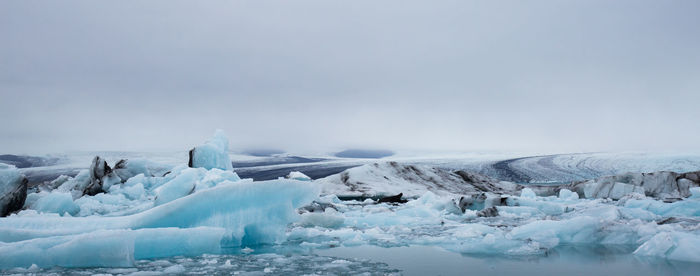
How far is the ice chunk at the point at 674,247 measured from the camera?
13.2 feet

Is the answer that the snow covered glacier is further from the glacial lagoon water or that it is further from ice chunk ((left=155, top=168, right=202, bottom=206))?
the glacial lagoon water

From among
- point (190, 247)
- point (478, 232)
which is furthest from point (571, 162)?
point (190, 247)

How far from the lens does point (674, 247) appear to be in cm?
423

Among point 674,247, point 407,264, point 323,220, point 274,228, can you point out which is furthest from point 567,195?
point 407,264

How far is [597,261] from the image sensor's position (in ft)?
13.8

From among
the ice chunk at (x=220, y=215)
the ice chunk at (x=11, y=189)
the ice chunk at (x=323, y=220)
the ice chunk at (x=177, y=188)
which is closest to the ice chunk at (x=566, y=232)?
the ice chunk at (x=220, y=215)

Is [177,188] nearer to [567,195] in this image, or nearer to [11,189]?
[11,189]

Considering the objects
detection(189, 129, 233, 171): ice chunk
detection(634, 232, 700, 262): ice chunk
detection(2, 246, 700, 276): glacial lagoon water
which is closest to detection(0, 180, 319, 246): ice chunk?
detection(2, 246, 700, 276): glacial lagoon water

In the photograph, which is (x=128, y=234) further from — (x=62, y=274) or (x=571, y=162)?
(x=571, y=162)

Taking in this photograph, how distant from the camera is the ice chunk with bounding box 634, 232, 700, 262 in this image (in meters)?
4.03

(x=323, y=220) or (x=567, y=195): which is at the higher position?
(x=323, y=220)

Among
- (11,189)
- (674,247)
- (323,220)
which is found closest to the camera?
(674,247)

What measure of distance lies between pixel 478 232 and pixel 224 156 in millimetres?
9825

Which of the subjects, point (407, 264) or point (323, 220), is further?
point (323, 220)
